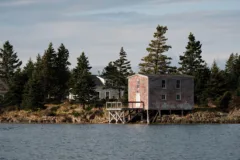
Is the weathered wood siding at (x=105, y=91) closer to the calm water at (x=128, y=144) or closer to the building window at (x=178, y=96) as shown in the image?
the building window at (x=178, y=96)

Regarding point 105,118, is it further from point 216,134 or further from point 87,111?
point 216,134

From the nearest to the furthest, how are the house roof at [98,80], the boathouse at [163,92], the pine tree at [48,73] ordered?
the boathouse at [163,92], the pine tree at [48,73], the house roof at [98,80]

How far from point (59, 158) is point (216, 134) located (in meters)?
26.0

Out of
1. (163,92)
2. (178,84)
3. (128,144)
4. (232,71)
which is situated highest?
(232,71)

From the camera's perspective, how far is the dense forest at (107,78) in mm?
91438

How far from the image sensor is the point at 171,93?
275 feet

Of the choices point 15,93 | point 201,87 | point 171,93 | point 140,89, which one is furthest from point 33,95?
point 201,87

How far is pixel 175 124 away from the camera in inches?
3209

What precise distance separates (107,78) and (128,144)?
171 feet

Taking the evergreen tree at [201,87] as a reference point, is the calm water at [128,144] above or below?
below

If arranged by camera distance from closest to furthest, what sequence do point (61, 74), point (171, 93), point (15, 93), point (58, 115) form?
point (171, 93)
point (58, 115)
point (15, 93)
point (61, 74)

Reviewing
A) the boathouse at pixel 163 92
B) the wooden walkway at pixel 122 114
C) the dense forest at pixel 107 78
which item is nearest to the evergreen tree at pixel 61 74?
the dense forest at pixel 107 78

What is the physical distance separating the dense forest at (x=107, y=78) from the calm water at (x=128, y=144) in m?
19.4

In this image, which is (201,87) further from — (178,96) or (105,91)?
(105,91)
